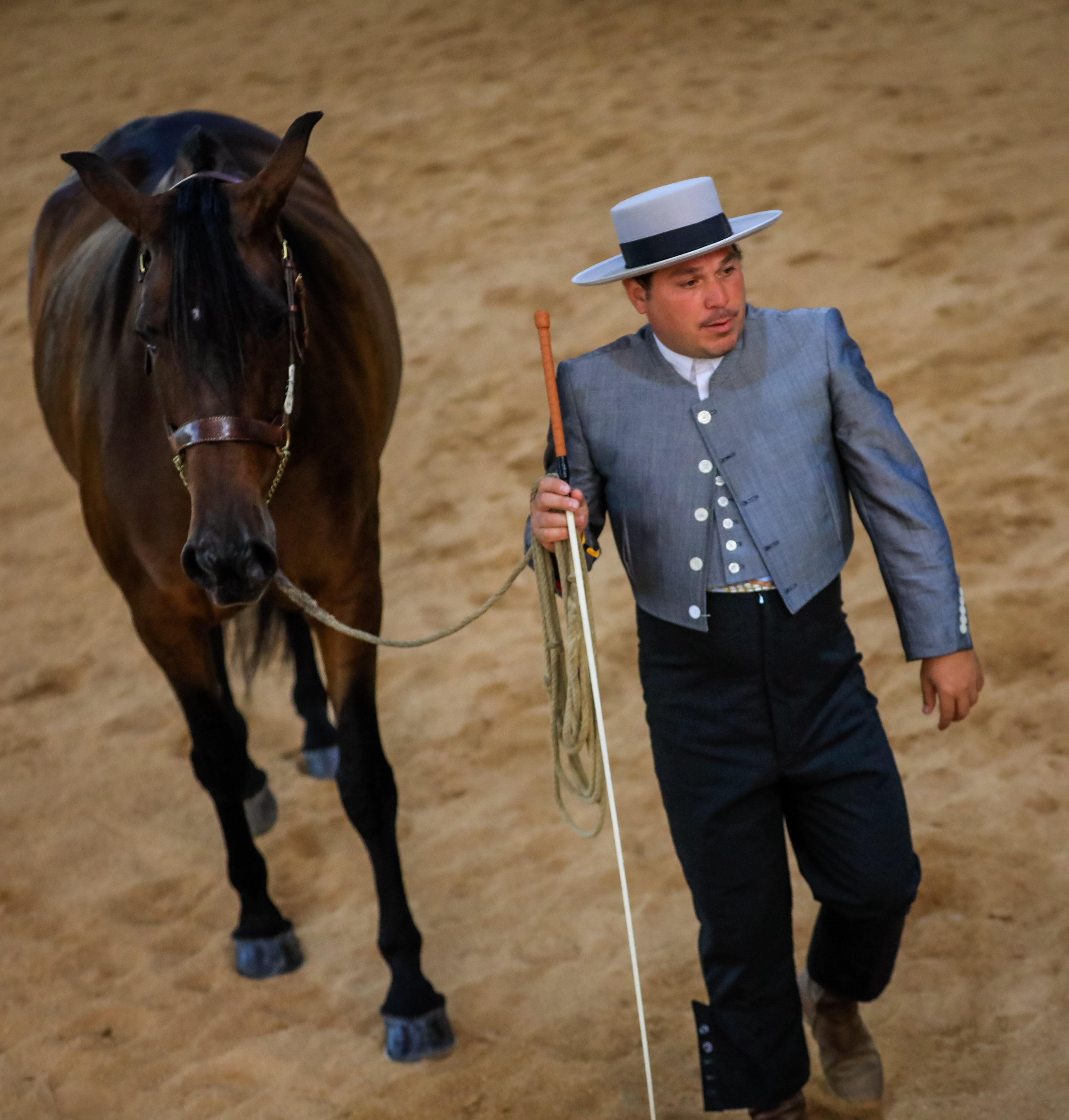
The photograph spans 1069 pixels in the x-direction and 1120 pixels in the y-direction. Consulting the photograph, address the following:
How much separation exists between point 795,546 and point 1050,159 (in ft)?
16.4

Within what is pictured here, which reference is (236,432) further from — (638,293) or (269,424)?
(638,293)

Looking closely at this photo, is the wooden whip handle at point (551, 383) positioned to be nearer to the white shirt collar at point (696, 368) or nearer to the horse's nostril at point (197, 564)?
the white shirt collar at point (696, 368)

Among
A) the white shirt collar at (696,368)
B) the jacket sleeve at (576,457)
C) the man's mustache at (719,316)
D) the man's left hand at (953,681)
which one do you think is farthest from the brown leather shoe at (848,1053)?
the man's mustache at (719,316)

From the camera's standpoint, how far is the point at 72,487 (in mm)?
5566

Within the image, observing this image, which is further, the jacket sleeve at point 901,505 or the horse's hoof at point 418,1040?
the horse's hoof at point 418,1040

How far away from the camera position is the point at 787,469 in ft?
6.53

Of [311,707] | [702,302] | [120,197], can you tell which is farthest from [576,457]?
[311,707]

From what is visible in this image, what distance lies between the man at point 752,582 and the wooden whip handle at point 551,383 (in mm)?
62

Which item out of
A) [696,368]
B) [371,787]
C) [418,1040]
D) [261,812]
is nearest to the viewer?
[696,368]

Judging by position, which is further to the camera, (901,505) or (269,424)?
(269,424)

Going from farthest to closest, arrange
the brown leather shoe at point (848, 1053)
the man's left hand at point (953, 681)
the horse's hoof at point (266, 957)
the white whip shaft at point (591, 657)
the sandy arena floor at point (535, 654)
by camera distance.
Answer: the horse's hoof at point (266, 957) → the sandy arena floor at point (535, 654) → the brown leather shoe at point (848, 1053) → the man's left hand at point (953, 681) → the white whip shaft at point (591, 657)

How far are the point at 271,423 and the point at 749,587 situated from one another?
86 cm

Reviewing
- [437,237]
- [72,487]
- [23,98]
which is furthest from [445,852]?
[23,98]

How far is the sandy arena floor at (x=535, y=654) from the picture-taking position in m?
2.69
